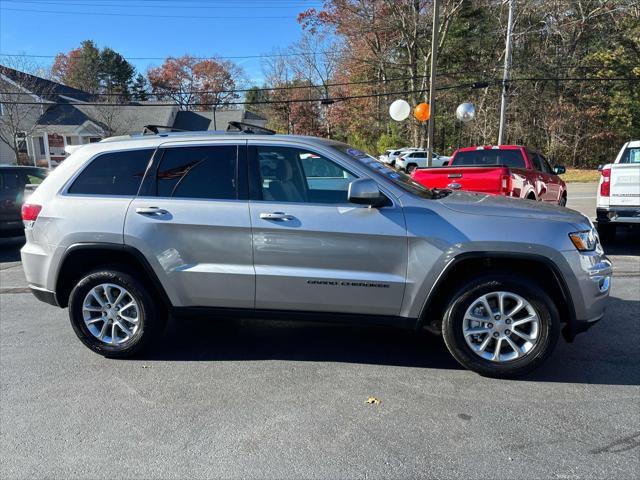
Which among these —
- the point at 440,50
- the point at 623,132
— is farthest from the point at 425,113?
the point at 623,132

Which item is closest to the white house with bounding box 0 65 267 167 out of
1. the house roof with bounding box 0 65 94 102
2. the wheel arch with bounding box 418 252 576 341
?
the house roof with bounding box 0 65 94 102

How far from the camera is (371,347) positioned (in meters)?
4.30

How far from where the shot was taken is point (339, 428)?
3.01 metres

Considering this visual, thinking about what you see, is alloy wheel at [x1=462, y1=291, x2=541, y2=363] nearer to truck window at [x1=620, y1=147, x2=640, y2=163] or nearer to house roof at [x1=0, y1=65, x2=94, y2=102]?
truck window at [x1=620, y1=147, x2=640, y2=163]

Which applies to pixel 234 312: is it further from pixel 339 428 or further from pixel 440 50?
pixel 440 50

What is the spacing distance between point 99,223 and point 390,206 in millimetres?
2419

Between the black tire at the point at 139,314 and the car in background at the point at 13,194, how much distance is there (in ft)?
20.7

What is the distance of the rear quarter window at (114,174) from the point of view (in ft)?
13.1

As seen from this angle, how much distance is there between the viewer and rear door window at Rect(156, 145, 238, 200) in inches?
152

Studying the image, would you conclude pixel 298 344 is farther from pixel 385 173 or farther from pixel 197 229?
pixel 385 173

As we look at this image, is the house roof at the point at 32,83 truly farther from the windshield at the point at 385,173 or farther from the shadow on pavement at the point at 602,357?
the shadow on pavement at the point at 602,357

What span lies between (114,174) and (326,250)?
1.99 meters

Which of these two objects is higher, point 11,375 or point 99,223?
point 99,223

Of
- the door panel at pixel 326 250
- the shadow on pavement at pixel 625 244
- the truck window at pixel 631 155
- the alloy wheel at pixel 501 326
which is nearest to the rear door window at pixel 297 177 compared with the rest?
the door panel at pixel 326 250
